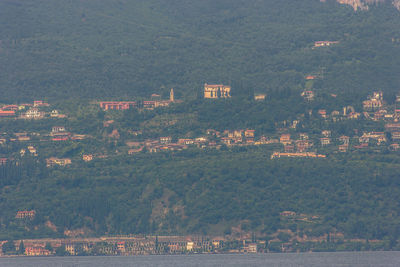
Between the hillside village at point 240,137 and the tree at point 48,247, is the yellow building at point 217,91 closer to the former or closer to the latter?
the hillside village at point 240,137

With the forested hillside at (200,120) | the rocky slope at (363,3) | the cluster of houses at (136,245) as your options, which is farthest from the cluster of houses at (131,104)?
the rocky slope at (363,3)

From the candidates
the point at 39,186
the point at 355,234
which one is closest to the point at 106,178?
the point at 39,186

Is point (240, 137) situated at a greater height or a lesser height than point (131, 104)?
lesser

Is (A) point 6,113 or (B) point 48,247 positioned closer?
(B) point 48,247

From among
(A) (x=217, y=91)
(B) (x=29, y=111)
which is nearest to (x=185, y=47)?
(A) (x=217, y=91)

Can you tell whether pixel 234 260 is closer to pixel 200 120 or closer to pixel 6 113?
pixel 200 120

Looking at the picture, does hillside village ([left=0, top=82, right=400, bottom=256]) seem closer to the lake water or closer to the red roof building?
the red roof building

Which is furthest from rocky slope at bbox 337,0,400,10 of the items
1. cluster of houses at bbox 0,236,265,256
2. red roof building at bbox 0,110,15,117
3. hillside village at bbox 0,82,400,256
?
cluster of houses at bbox 0,236,265,256
